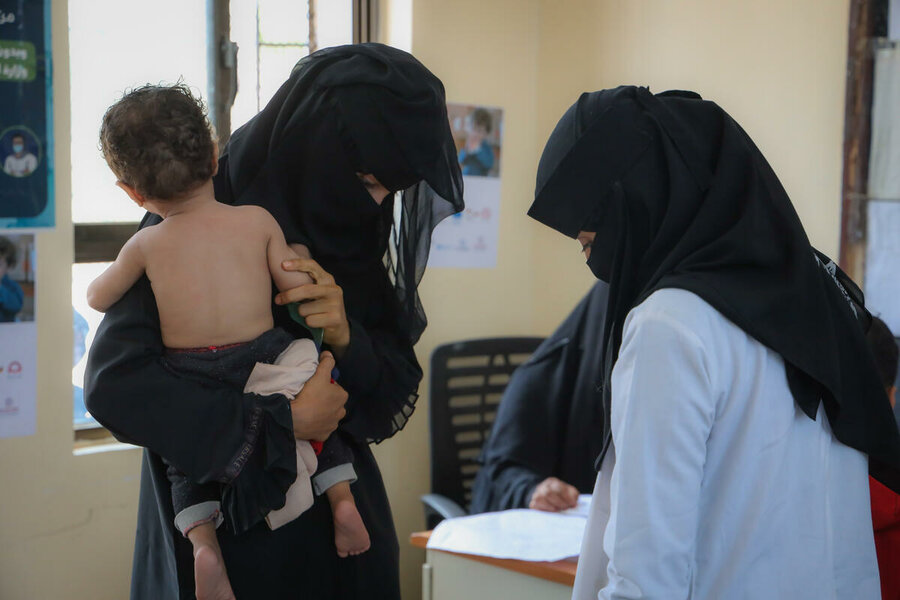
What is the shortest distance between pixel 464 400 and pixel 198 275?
72.3 inches

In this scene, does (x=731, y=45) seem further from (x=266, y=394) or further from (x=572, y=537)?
(x=266, y=394)

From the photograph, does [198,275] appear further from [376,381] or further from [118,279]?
[376,381]

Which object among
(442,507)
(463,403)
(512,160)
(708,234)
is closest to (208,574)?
(708,234)

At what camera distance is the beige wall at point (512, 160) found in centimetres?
215

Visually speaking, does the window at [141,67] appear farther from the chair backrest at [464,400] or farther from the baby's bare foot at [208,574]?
the baby's bare foot at [208,574]

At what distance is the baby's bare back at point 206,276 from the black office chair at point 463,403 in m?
1.49

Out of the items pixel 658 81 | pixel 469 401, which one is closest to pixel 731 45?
pixel 658 81

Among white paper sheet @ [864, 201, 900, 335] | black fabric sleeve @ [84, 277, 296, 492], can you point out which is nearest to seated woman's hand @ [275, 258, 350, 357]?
black fabric sleeve @ [84, 277, 296, 492]

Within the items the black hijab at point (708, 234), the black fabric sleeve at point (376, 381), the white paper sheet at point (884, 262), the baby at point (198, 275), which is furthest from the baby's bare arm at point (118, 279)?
the white paper sheet at point (884, 262)

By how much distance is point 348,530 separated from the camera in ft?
4.02

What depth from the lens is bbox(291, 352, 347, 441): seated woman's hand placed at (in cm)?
115

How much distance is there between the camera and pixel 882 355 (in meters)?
1.81

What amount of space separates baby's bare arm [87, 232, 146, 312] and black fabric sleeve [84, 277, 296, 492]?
1 cm

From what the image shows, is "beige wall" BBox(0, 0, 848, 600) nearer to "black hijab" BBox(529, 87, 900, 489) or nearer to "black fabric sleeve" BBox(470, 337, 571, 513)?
"black fabric sleeve" BBox(470, 337, 571, 513)
